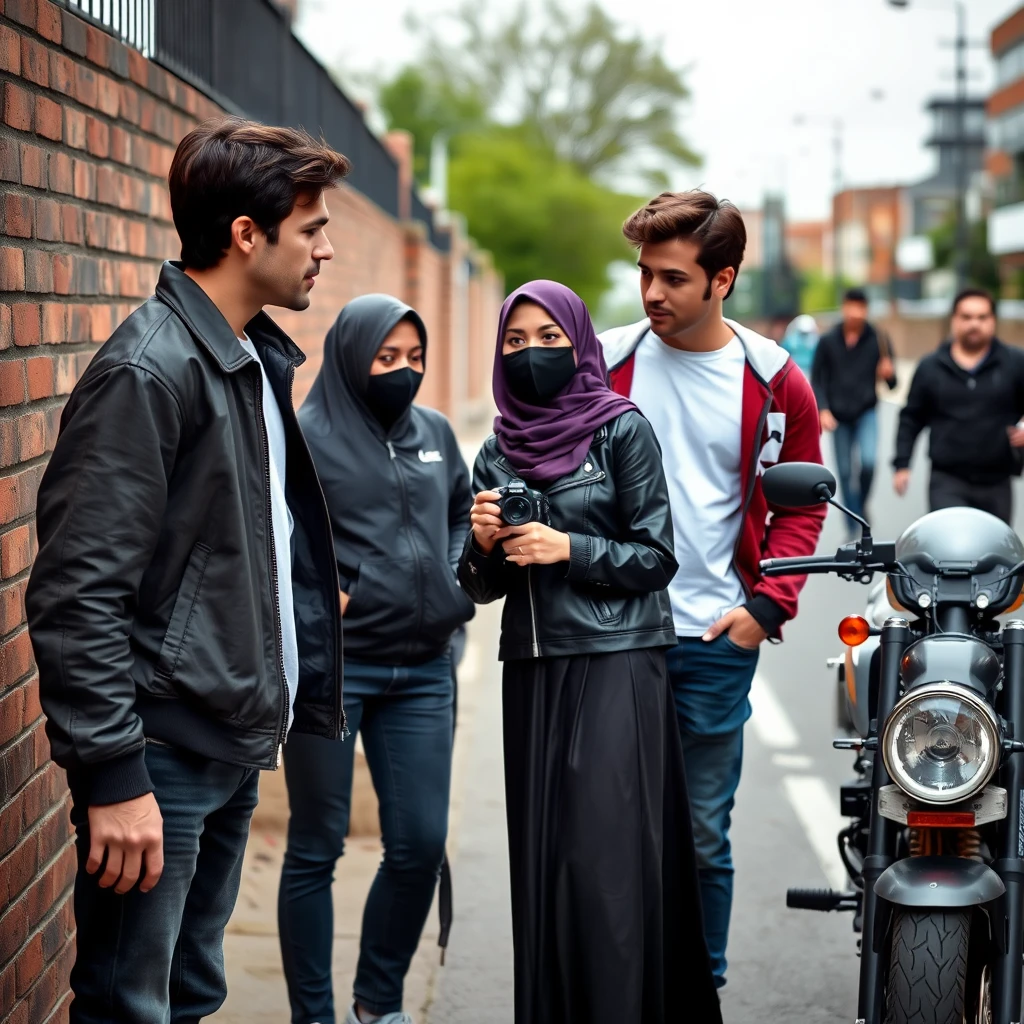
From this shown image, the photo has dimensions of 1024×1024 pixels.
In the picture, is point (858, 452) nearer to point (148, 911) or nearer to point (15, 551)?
point (15, 551)

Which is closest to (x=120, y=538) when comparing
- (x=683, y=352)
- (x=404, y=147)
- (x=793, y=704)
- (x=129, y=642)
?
(x=129, y=642)

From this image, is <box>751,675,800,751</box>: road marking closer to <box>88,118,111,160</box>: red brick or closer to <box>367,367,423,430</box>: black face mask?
<box>367,367,423,430</box>: black face mask

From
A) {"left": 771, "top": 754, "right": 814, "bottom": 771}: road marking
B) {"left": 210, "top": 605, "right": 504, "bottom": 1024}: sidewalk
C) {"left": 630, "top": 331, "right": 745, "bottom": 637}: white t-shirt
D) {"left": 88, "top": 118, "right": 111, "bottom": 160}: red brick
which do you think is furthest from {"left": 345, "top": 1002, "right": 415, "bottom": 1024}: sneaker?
{"left": 771, "top": 754, "right": 814, "bottom": 771}: road marking

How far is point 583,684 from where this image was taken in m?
3.52

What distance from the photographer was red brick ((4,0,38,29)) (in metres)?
2.98

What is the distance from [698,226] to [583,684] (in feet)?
4.05

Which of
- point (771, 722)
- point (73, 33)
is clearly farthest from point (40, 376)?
point (771, 722)

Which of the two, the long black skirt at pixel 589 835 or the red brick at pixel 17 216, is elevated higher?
the red brick at pixel 17 216

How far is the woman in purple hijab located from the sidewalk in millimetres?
1043

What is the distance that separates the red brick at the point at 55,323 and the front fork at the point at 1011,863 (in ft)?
7.14

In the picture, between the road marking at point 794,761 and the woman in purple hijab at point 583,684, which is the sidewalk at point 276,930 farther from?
the road marking at point 794,761

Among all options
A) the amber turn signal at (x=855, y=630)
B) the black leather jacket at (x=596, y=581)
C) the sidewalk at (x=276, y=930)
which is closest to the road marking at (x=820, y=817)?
the sidewalk at (x=276, y=930)

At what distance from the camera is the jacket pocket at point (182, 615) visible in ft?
8.40

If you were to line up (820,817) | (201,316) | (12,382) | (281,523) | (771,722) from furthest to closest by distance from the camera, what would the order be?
(771,722), (820,817), (12,382), (281,523), (201,316)
